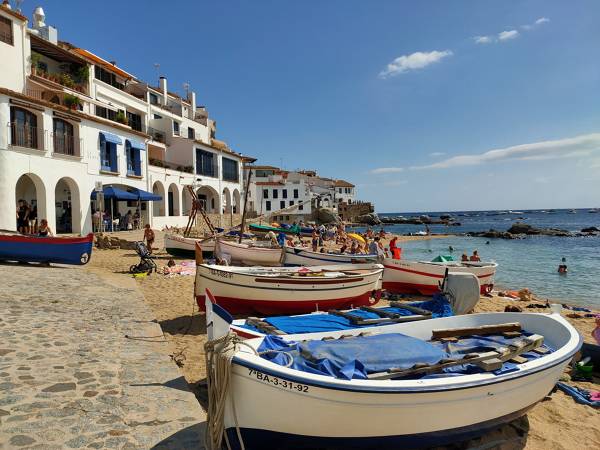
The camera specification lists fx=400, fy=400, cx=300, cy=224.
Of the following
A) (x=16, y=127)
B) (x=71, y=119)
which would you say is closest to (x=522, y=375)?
(x=16, y=127)

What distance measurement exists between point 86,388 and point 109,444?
1.44 meters

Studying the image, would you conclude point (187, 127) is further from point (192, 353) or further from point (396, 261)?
point (192, 353)

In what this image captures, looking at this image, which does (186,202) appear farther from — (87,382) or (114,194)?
(87,382)

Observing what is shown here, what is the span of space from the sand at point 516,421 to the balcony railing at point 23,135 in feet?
32.9

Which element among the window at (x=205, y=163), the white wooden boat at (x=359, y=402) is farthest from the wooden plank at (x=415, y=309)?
the window at (x=205, y=163)

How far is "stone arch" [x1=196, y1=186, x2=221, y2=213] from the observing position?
42875 mm

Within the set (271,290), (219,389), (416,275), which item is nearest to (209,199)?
(416,275)

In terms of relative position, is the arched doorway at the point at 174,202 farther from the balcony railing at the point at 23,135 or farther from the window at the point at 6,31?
the window at the point at 6,31

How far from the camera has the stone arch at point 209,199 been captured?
42875 millimetres

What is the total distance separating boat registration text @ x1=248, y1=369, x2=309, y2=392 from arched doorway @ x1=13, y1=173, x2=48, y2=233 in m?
18.3

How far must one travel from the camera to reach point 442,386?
433 cm

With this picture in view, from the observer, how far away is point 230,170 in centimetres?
4594

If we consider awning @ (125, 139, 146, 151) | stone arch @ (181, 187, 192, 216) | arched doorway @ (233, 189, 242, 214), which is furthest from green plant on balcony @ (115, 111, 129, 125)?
arched doorway @ (233, 189, 242, 214)

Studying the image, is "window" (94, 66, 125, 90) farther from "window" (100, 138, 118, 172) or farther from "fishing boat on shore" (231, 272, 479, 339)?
"fishing boat on shore" (231, 272, 479, 339)
